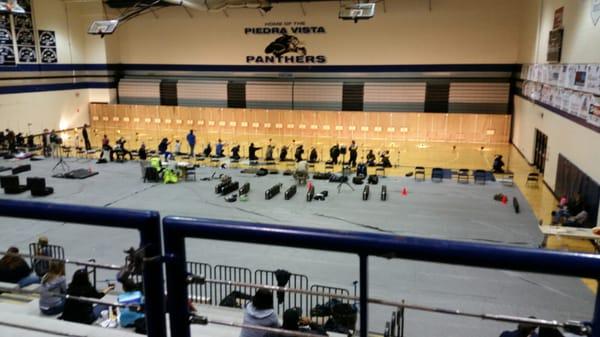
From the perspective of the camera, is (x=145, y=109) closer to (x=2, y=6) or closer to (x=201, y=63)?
(x=201, y=63)

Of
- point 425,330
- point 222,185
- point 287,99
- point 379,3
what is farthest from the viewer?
point 287,99

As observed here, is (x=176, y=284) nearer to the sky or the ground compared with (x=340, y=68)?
nearer to the ground

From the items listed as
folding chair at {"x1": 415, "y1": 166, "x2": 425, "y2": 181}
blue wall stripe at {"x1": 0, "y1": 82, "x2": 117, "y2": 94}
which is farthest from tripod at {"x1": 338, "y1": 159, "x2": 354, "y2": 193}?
blue wall stripe at {"x1": 0, "y1": 82, "x2": 117, "y2": 94}

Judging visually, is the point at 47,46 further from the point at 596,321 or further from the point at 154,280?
the point at 596,321

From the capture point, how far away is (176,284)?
5.90 feet

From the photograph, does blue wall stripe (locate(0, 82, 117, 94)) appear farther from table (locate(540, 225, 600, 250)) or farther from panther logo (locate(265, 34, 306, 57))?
table (locate(540, 225, 600, 250))

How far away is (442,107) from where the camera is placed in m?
33.3

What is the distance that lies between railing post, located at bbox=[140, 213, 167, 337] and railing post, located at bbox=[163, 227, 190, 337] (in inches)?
1.9

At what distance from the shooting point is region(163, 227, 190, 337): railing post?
1.76 meters

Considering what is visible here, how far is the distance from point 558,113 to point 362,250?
20.6m

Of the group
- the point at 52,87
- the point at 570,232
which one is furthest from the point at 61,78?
the point at 570,232

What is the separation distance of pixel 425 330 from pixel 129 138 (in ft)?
100

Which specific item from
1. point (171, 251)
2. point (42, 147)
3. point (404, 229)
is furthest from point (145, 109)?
point (171, 251)

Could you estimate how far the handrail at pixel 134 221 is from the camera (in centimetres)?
177
